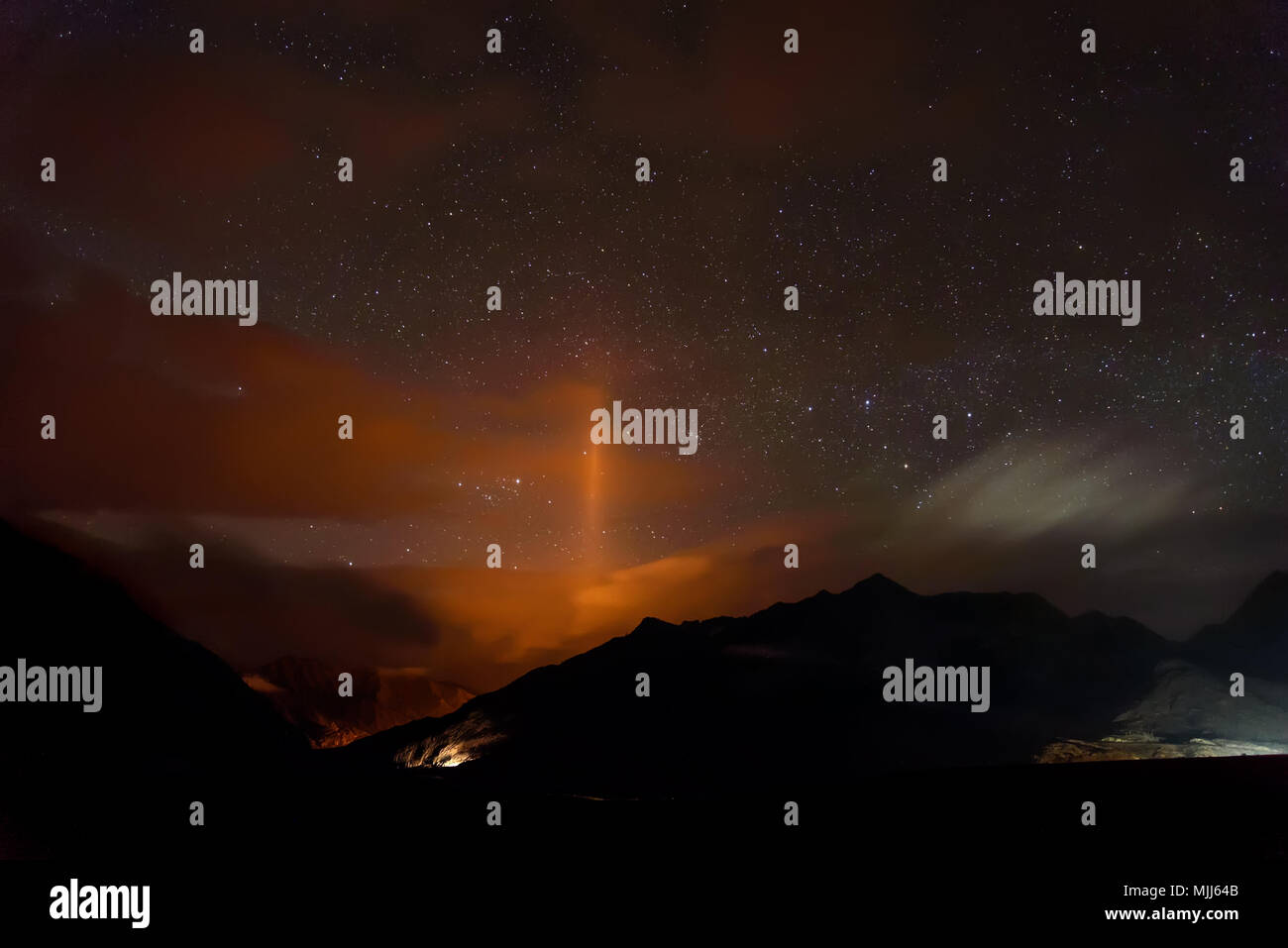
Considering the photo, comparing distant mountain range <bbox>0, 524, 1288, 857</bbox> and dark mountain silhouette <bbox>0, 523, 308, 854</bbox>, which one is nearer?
distant mountain range <bbox>0, 524, 1288, 857</bbox>

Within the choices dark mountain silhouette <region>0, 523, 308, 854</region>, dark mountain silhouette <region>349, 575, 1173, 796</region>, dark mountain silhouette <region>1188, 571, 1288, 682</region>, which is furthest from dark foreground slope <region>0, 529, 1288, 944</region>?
dark mountain silhouette <region>1188, 571, 1288, 682</region>

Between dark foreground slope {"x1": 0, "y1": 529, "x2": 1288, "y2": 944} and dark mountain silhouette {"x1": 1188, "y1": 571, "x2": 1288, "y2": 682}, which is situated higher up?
dark mountain silhouette {"x1": 1188, "y1": 571, "x2": 1288, "y2": 682}

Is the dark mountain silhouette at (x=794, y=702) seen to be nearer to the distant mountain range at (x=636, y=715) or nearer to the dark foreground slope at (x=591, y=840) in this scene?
the distant mountain range at (x=636, y=715)

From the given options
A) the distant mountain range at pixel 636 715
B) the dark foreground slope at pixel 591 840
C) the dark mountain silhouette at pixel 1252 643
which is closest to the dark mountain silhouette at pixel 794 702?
the distant mountain range at pixel 636 715

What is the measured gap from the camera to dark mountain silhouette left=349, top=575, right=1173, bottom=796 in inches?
1961

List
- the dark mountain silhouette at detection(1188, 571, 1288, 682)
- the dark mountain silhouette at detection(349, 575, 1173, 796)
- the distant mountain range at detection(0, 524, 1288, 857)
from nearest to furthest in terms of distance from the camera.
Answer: the distant mountain range at detection(0, 524, 1288, 857), the dark mountain silhouette at detection(1188, 571, 1288, 682), the dark mountain silhouette at detection(349, 575, 1173, 796)

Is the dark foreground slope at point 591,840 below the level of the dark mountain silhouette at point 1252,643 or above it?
below

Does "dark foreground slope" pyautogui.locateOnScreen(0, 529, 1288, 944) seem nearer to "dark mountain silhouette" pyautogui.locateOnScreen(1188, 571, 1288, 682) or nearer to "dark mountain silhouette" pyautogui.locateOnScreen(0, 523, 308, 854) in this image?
"dark mountain silhouette" pyautogui.locateOnScreen(0, 523, 308, 854)

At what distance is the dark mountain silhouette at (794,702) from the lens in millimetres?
49812

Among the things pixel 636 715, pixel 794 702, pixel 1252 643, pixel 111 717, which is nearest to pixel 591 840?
pixel 111 717

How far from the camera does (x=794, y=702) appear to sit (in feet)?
200

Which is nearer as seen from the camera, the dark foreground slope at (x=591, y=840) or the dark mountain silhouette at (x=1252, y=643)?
the dark foreground slope at (x=591, y=840)
